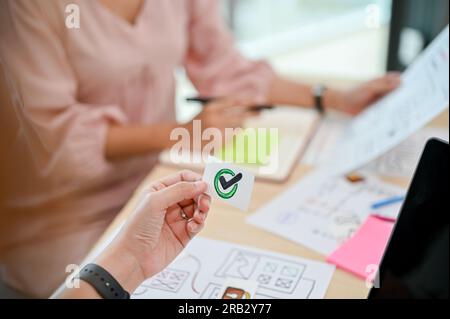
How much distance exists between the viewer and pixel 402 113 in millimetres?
813

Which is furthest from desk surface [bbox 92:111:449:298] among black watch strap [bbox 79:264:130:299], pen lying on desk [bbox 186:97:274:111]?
pen lying on desk [bbox 186:97:274:111]

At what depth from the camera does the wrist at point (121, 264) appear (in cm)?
49

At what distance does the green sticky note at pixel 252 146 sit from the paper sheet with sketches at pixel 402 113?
11cm

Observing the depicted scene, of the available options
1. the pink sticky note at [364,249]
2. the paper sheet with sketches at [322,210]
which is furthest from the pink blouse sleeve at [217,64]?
the pink sticky note at [364,249]

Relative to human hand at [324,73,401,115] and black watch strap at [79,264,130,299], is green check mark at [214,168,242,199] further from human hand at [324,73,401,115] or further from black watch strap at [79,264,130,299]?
human hand at [324,73,401,115]

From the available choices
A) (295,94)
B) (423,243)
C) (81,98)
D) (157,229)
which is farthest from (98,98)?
(423,243)

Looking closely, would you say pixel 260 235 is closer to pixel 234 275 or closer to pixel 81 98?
pixel 234 275

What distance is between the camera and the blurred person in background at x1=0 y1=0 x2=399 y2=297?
0.76 m

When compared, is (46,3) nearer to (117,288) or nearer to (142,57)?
(142,57)

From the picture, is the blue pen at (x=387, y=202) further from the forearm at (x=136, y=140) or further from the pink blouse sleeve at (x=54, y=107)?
the pink blouse sleeve at (x=54, y=107)

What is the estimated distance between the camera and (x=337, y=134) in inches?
39.2

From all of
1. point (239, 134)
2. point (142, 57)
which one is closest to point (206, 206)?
point (239, 134)

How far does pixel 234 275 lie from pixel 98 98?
48 cm
